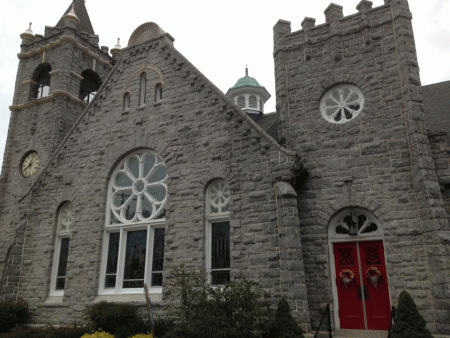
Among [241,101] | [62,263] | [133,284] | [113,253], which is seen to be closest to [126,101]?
[113,253]

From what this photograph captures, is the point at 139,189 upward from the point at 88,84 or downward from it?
downward

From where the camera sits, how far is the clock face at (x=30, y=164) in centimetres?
2089

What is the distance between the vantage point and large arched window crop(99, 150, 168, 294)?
506 inches

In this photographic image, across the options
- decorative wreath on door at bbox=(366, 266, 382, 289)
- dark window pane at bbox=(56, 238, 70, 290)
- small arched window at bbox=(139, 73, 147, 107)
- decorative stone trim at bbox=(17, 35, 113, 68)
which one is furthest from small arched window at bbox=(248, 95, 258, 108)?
decorative wreath on door at bbox=(366, 266, 382, 289)

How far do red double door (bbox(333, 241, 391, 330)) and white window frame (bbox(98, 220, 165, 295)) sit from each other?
5345 mm

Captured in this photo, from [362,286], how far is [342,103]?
5.26m

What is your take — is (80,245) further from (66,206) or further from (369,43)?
(369,43)

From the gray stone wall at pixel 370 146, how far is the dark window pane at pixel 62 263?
860 centimetres

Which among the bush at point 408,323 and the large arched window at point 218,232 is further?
the large arched window at point 218,232

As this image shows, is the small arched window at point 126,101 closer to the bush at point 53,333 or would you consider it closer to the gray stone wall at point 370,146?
the gray stone wall at point 370,146

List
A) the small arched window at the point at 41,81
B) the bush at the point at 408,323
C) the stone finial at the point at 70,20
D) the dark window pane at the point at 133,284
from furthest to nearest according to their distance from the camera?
the stone finial at the point at 70,20
the small arched window at the point at 41,81
the dark window pane at the point at 133,284
the bush at the point at 408,323

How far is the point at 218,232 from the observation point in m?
12.0

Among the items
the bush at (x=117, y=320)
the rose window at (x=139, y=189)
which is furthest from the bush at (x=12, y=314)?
the rose window at (x=139, y=189)

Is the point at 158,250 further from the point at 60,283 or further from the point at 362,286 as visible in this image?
the point at 362,286
